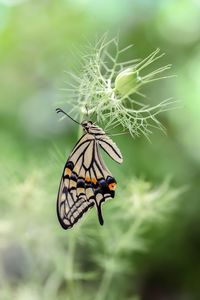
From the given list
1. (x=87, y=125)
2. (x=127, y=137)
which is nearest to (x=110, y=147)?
(x=87, y=125)

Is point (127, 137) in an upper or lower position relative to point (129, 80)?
upper

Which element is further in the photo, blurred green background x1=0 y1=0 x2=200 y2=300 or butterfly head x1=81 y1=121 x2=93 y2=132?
blurred green background x1=0 y1=0 x2=200 y2=300

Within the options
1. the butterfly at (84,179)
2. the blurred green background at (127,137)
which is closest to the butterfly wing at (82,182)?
the butterfly at (84,179)

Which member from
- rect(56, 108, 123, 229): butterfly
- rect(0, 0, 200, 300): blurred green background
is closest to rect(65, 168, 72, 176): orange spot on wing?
rect(56, 108, 123, 229): butterfly

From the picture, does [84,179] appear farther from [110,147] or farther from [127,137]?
[127,137]

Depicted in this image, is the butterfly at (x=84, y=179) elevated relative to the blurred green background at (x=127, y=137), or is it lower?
lower

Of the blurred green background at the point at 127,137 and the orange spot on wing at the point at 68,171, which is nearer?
the orange spot on wing at the point at 68,171

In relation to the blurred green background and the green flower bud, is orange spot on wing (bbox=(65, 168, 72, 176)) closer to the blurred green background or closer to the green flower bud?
the green flower bud

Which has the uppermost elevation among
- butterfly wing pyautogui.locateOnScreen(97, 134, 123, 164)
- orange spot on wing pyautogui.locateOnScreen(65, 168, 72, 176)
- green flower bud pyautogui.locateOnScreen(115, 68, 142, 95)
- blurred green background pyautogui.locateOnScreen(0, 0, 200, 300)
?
blurred green background pyautogui.locateOnScreen(0, 0, 200, 300)

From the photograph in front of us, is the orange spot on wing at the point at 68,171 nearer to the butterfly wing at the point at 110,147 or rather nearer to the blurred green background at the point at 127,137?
the butterfly wing at the point at 110,147
